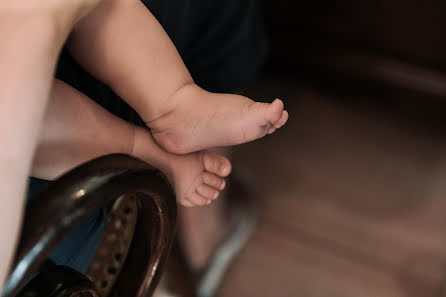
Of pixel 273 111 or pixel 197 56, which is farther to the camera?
pixel 197 56

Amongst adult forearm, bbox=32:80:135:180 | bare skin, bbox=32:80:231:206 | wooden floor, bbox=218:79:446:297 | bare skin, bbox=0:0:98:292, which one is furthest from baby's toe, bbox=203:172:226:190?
wooden floor, bbox=218:79:446:297

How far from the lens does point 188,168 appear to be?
1.87 feet

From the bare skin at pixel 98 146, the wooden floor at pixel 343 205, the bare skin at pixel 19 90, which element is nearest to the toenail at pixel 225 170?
the bare skin at pixel 98 146

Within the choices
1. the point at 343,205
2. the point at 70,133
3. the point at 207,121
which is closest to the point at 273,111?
the point at 207,121

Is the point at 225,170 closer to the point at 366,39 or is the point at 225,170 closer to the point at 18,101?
the point at 18,101

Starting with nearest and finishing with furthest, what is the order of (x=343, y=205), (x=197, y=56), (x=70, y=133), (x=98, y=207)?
(x=98, y=207) < (x=70, y=133) < (x=197, y=56) < (x=343, y=205)

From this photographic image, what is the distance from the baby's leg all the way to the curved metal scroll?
4.3 inches

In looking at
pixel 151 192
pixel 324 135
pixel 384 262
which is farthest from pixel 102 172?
pixel 324 135

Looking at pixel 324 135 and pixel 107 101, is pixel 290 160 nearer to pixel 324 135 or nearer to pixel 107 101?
pixel 324 135

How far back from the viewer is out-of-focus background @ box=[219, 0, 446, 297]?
3.72ft

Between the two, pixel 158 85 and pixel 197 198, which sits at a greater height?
pixel 158 85

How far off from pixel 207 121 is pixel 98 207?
0.20 metres

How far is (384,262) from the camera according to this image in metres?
1.14

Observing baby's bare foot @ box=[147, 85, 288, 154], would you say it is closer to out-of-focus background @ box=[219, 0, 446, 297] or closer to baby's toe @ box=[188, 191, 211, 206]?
baby's toe @ box=[188, 191, 211, 206]
